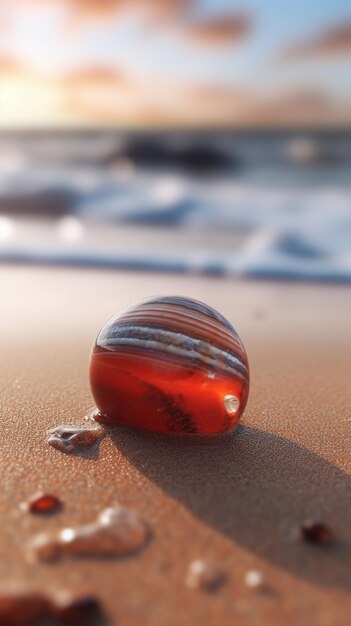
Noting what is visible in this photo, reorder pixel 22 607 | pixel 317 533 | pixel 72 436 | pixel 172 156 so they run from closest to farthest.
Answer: pixel 22 607, pixel 317 533, pixel 72 436, pixel 172 156

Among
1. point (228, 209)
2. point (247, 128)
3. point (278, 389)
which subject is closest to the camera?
point (278, 389)

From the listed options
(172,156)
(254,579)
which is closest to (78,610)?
(254,579)

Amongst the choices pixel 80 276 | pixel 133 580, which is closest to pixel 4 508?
pixel 133 580

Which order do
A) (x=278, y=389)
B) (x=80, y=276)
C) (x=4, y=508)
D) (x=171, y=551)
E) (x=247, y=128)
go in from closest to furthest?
1. (x=171, y=551)
2. (x=4, y=508)
3. (x=278, y=389)
4. (x=80, y=276)
5. (x=247, y=128)

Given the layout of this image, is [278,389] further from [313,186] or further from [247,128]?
[247,128]

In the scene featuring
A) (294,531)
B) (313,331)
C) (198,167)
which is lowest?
(198,167)

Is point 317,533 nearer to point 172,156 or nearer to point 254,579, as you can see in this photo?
point 254,579

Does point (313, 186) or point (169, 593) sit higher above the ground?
point (169, 593)
